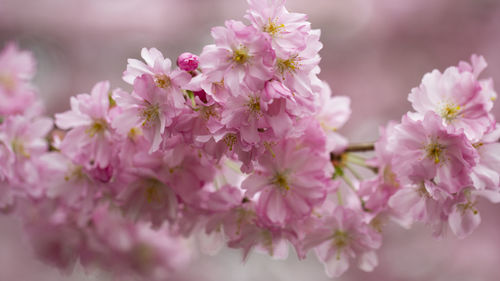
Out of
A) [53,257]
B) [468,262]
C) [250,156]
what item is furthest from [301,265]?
[250,156]

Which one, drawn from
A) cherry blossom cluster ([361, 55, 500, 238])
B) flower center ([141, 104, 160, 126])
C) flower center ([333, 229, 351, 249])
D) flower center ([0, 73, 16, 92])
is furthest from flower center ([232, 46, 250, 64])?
flower center ([0, 73, 16, 92])

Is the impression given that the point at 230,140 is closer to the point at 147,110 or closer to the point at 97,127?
the point at 147,110

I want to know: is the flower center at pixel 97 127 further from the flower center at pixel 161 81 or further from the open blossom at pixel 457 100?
the open blossom at pixel 457 100

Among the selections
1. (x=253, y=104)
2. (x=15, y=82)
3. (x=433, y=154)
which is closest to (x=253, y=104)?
(x=253, y=104)

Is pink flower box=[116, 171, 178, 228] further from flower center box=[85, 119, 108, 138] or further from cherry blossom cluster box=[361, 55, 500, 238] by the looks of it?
cherry blossom cluster box=[361, 55, 500, 238]

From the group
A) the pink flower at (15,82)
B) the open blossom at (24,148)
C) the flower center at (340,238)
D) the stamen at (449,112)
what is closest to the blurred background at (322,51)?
the pink flower at (15,82)

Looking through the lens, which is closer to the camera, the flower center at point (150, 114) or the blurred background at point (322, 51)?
the flower center at point (150, 114)

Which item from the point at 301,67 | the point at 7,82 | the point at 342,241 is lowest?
the point at 342,241
